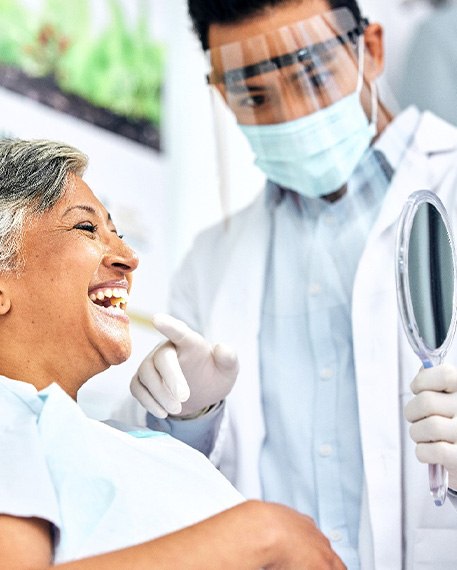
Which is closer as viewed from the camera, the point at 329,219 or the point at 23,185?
the point at 23,185

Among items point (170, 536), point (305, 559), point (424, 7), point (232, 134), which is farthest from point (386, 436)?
point (424, 7)

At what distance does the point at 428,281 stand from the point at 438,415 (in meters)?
0.19

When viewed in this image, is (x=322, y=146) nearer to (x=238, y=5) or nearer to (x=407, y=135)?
(x=407, y=135)

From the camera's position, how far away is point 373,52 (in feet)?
5.64

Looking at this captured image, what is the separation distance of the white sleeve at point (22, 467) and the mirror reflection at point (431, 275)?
51 cm

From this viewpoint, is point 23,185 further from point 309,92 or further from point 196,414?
point 309,92

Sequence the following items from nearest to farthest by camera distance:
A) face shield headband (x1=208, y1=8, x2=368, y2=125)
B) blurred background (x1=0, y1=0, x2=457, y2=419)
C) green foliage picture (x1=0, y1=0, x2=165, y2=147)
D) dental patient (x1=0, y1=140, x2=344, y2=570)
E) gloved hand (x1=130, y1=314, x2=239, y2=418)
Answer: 1. dental patient (x1=0, y1=140, x2=344, y2=570)
2. gloved hand (x1=130, y1=314, x2=239, y2=418)
3. face shield headband (x1=208, y1=8, x2=368, y2=125)
4. blurred background (x1=0, y1=0, x2=457, y2=419)
5. green foliage picture (x1=0, y1=0, x2=165, y2=147)

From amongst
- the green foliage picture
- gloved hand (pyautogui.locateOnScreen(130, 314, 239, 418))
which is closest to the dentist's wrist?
gloved hand (pyautogui.locateOnScreen(130, 314, 239, 418))

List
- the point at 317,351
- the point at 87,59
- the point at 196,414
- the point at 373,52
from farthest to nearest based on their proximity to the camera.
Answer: the point at 87,59 → the point at 373,52 → the point at 317,351 → the point at 196,414

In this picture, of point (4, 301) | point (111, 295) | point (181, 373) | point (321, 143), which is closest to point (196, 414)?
point (181, 373)

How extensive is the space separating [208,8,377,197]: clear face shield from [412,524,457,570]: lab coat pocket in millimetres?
600

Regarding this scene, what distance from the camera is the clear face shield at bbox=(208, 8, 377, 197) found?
5.39 ft

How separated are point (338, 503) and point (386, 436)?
0.43 feet

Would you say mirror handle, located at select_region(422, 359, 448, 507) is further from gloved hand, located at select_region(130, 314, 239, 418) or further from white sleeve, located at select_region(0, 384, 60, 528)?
white sleeve, located at select_region(0, 384, 60, 528)
